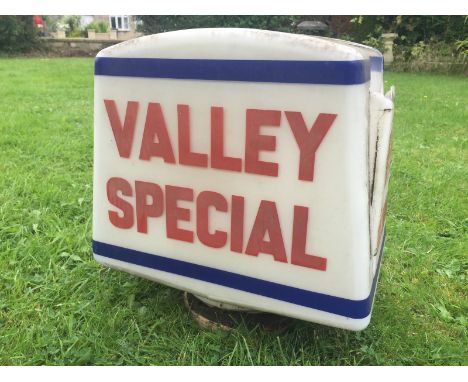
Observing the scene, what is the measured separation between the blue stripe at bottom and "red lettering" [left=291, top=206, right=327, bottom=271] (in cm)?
7

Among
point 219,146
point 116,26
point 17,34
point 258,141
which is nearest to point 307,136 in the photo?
point 258,141

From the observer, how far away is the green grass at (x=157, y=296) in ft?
4.79

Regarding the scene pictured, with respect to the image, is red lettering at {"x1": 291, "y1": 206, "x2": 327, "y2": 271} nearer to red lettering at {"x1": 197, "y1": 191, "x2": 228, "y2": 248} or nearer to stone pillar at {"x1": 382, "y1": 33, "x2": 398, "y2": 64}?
red lettering at {"x1": 197, "y1": 191, "x2": 228, "y2": 248}

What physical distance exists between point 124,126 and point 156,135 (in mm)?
107

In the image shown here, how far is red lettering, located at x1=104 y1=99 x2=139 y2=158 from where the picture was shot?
1.36 m

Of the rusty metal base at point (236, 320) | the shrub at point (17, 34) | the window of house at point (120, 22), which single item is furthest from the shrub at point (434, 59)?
the window of house at point (120, 22)

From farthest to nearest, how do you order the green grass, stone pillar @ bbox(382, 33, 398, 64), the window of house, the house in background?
the window of house < the house in background < stone pillar @ bbox(382, 33, 398, 64) < the green grass

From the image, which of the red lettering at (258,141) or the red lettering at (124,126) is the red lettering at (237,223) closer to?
the red lettering at (258,141)

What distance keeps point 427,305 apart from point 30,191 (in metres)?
1.90

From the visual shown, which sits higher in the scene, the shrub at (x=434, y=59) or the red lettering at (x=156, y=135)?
the red lettering at (x=156, y=135)

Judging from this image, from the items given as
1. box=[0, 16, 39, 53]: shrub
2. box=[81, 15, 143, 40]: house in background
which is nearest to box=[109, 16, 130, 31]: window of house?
box=[81, 15, 143, 40]: house in background

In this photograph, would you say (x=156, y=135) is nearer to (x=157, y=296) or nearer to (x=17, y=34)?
(x=157, y=296)

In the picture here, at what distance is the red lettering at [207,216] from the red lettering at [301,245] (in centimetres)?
19

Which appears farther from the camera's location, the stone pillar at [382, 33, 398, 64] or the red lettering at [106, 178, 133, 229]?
the stone pillar at [382, 33, 398, 64]
